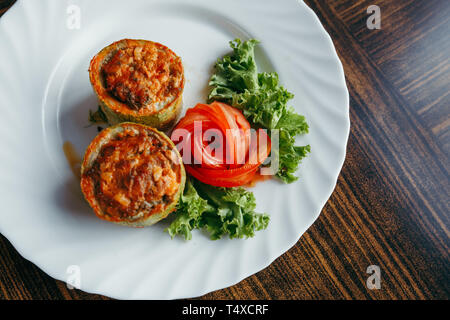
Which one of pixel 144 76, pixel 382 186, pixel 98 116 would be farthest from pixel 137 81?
pixel 382 186

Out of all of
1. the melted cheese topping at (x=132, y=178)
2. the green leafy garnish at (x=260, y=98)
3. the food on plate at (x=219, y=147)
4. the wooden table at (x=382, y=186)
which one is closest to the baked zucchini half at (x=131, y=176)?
the melted cheese topping at (x=132, y=178)

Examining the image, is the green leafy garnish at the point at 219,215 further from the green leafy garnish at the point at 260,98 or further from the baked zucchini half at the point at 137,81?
the baked zucchini half at the point at 137,81

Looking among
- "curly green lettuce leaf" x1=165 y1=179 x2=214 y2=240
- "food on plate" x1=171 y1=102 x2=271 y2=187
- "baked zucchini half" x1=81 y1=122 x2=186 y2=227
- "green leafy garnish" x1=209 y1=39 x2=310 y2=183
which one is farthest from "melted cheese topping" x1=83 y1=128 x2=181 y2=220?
"green leafy garnish" x1=209 y1=39 x2=310 y2=183

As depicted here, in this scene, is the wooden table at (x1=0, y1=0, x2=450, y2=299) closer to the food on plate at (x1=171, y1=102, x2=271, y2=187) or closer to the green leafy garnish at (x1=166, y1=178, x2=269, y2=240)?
the green leafy garnish at (x1=166, y1=178, x2=269, y2=240)

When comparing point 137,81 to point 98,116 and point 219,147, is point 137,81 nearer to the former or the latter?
point 98,116

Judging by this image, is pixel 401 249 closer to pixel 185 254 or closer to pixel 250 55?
pixel 185 254

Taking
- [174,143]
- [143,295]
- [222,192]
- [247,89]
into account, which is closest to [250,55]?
[247,89]
